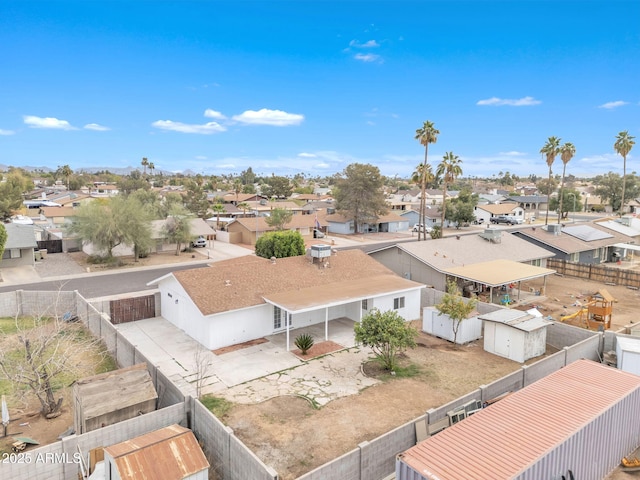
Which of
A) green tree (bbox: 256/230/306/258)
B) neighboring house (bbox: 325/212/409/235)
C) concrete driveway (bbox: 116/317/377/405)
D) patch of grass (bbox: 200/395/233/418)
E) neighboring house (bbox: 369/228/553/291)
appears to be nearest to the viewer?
patch of grass (bbox: 200/395/233/418)

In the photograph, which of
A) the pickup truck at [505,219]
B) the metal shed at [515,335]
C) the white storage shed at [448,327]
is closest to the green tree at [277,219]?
the white storage shed at [448,327]

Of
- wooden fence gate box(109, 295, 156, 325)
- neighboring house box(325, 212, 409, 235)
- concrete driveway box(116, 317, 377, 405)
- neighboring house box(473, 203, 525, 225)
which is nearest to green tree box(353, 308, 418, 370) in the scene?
concrete driveway box(116, 317, 377, 405)

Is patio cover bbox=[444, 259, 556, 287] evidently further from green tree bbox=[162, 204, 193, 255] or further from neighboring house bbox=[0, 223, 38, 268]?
neighboring house bbox=[0, 223, 38, 268]

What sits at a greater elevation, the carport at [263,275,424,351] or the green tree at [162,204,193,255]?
the green tree at [162,204,193,255]

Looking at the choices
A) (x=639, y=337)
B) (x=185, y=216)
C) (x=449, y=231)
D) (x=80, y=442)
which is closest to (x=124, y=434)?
(x=80, y=442)

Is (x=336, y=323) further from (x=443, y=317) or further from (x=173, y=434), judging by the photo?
(x=173, y=434)
